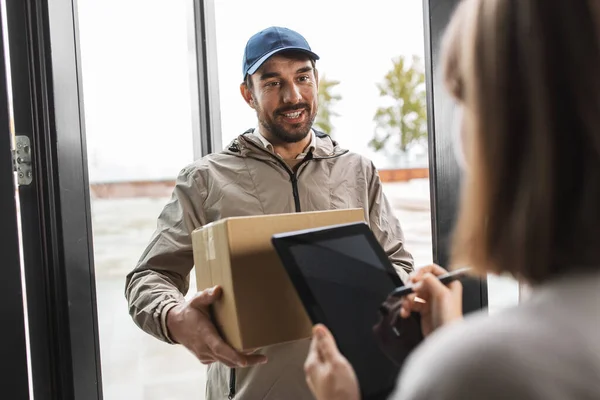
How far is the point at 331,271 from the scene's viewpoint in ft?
3.17

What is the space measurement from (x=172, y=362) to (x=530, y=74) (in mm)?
1837

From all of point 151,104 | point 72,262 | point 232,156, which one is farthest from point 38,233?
point 151,104

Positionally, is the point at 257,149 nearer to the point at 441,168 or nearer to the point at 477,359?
the point at 441,168

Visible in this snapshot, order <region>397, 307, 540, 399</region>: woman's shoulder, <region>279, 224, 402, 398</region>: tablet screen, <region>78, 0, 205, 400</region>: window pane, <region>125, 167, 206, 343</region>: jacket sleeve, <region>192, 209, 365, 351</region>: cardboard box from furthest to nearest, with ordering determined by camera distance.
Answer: <region>78, 0, 205, 400</region>: window pane < <region>125, 167, 206, 343</region>: jacket sleeve < <region>192, 209, 365, 351</region>: cardboard box < <region>279, 224, 402, 398</region>: tablet screen < <region>397, 307, 540, 399</region>: woman's shoulder

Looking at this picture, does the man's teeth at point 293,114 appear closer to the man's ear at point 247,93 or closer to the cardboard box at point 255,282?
the man's ear at point 247,93

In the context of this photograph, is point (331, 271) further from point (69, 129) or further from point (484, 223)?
point (69, 129)

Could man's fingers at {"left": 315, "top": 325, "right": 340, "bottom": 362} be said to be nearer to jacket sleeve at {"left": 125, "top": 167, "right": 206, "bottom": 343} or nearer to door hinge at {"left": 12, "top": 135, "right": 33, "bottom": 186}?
jacket sleeve at {"left": 125, "top": 167, "right": 206, "bottom": 343}

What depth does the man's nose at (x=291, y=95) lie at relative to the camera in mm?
1586

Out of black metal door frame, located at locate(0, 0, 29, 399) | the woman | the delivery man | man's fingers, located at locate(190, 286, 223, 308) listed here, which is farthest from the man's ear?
the woman

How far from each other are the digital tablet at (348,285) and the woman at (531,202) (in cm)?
36

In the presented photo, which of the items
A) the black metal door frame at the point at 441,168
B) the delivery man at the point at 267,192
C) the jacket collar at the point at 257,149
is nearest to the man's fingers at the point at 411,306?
the delivery man at the point at 267,192

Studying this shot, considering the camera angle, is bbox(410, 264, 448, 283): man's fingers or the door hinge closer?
bbox(410, 264, 448, 283): man's fingers

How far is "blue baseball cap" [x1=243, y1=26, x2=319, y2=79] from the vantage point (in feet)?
5.21

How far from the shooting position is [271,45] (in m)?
1.59
